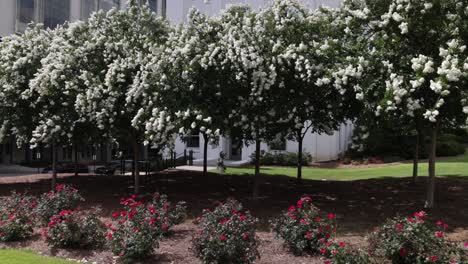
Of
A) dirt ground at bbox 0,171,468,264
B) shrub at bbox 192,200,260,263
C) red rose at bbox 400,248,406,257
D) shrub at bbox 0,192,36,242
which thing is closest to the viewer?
red rose at bbox 400,248,406,257

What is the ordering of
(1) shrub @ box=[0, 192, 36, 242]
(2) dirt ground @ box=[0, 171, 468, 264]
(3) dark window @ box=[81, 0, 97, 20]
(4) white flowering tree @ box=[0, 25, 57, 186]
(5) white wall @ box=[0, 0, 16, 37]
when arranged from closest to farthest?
(2) dirt ground @ box=[0, 171, 468, 264]
(1) shrub @ box=[0, 192, 36, 242]
(4) white flowering tree @ box=[0, 25, 57, 186]
(5) white wall @ box=[0, 0, 16, 37]
(3) dark window @ box=[81, 0, 97, 20]

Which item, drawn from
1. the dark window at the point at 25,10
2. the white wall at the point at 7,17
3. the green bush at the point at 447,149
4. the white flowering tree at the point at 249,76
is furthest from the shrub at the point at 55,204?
the dark window at the point at 25,10

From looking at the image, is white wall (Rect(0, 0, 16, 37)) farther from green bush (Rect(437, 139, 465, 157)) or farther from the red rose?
the red rose

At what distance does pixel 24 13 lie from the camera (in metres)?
35.2

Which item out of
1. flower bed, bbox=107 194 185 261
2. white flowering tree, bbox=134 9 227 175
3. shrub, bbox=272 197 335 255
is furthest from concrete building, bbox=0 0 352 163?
shrub, bbox=272 197 335 255

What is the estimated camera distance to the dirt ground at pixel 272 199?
8.44 m

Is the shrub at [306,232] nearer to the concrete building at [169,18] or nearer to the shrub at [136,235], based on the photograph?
the shrub at [136,235]

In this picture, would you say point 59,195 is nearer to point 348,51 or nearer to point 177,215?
point 177,215

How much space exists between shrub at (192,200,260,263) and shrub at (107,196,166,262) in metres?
0.82

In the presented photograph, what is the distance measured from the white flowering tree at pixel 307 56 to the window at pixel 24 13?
94.1 feet

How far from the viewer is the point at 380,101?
9.57m

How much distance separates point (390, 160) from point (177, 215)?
24.0 meters

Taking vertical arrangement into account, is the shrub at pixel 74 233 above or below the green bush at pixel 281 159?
below

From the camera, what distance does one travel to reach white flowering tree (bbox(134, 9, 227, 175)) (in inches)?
433
